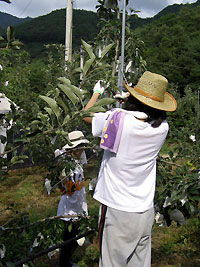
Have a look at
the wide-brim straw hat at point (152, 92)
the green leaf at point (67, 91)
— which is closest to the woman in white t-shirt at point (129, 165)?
the wide-brim straw hat at point (152, 92)

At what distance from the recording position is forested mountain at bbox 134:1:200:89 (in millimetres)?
26859

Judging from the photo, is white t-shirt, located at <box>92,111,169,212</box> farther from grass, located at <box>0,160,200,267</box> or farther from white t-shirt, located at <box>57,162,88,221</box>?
white t-shirt, located at <box>57,162,88,221</box>

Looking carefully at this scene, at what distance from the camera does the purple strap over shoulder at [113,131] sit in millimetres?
1364

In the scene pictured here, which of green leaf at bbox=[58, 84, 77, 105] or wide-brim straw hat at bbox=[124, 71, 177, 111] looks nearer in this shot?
green leaf at bbox=[58, 84, 77, 105]

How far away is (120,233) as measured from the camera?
1.46 m

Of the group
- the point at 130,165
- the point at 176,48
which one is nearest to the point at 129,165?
the point at 130,165

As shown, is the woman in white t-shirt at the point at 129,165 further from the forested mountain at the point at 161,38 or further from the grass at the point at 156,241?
the forested mountain at the point at 161,38

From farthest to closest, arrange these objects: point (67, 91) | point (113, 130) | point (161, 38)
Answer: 1. point (161, 38)
2. point (113, 130)
3. point (67, 91)

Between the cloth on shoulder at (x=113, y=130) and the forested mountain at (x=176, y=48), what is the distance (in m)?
23.7

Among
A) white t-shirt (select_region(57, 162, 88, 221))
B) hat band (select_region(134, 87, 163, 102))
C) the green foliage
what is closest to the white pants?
the green foliage

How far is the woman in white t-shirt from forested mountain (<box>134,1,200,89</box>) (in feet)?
77.5

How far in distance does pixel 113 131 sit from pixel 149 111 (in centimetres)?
21

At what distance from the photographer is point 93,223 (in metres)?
1.98

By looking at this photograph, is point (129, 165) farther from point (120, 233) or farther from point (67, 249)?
point (67, 249)
